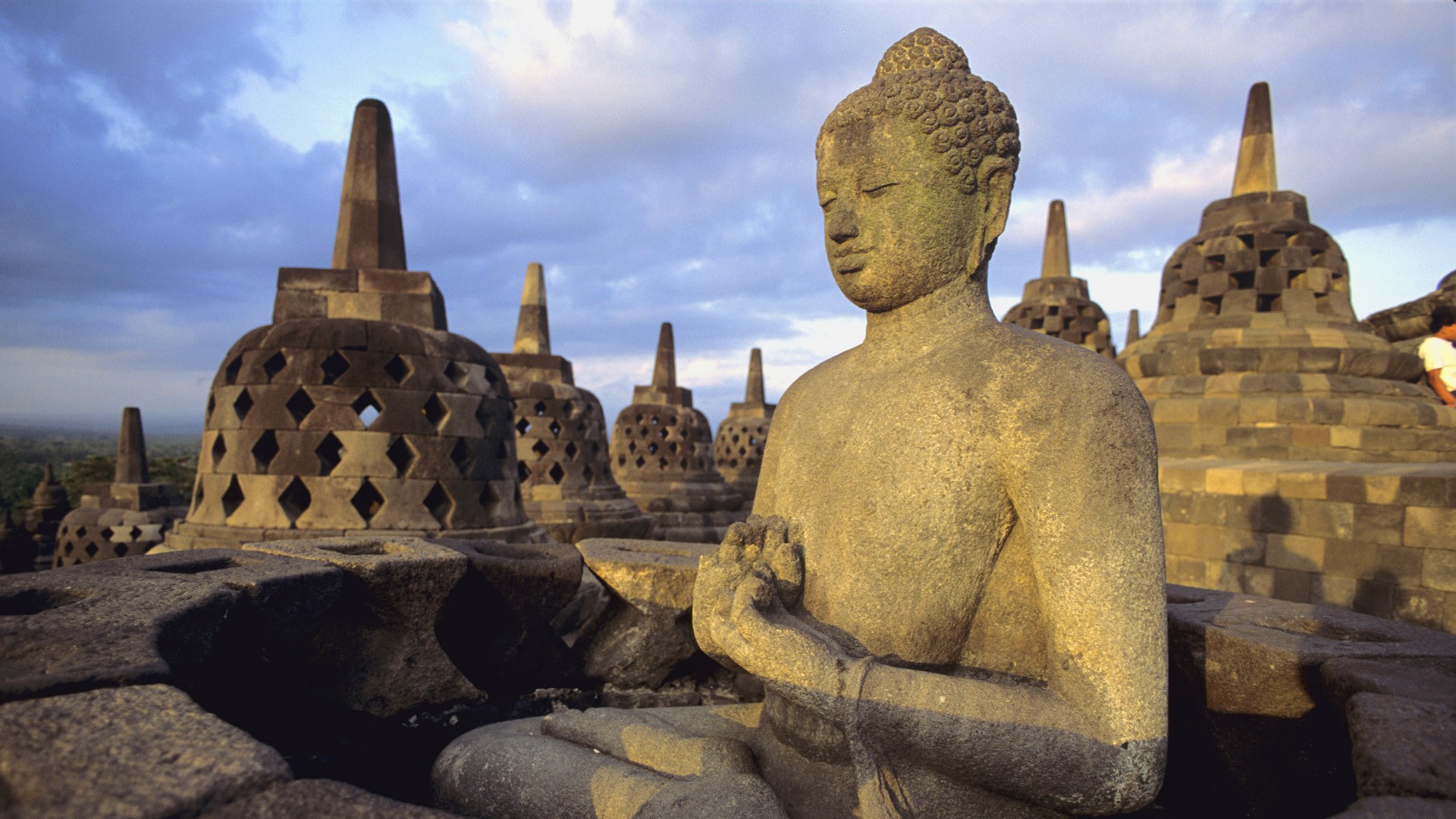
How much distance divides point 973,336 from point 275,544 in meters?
2.52

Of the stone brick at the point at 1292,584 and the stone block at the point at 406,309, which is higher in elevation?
the stone block at the point at 406,309

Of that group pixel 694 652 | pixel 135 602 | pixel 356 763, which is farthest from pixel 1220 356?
pixel 135 602

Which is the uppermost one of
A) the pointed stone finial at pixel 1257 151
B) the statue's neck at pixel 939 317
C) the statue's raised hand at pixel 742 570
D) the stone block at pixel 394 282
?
the pointed stone finial at pixel 1257 151

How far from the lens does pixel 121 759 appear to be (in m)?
1.14

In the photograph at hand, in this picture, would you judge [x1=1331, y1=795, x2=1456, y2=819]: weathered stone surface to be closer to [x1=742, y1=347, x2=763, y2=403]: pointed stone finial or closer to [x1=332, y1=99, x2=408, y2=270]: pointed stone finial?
[x1=332, y1=99, x2=408, y2=270]: pointed stone finial

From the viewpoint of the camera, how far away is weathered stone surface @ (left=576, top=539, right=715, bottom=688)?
2973 mm

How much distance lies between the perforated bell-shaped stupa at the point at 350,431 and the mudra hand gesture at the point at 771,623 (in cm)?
369

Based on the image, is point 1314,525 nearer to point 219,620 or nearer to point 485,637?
point 485,637

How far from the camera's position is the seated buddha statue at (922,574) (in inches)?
59.7

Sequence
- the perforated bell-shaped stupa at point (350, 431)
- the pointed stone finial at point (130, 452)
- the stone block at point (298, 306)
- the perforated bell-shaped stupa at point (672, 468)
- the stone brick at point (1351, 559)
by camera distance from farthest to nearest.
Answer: the perforated bell-shaped stupa at point (672, 468), the pointed stone finial at point (130, 452), the stone block at point (298, 306), the stone brick at point (1351, 559), the perforated bell-shaped stupa at point (350, 431)

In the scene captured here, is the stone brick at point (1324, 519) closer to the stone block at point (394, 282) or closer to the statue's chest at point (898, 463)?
the statue's chest at point (898, 463)

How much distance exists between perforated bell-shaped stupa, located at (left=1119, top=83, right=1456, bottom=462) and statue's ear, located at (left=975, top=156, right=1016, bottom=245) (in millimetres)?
6470

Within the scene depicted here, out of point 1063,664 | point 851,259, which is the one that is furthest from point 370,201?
point 1063,664

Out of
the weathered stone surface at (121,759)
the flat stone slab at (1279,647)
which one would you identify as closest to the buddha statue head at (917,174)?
the flat stone slab at (1279,647)
